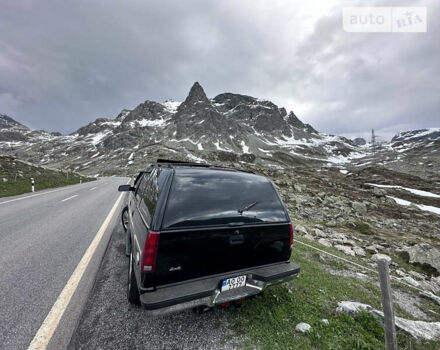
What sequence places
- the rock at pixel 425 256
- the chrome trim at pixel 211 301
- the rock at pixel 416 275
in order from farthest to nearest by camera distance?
the rock at pixel 425 256 < the rock at pixel 416 275 < the chrome trim at pixel 211 301

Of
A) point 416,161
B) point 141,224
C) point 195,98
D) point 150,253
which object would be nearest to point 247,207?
point 150,253

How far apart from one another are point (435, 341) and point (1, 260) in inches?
298

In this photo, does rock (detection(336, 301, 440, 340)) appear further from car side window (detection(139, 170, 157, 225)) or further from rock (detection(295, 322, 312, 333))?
car side window (detection(139, 170, 157, 225))

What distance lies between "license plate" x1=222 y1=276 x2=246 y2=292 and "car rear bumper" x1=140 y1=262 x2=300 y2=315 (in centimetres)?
4

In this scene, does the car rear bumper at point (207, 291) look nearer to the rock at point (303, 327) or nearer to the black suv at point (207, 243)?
the black suv at point (207, 243)

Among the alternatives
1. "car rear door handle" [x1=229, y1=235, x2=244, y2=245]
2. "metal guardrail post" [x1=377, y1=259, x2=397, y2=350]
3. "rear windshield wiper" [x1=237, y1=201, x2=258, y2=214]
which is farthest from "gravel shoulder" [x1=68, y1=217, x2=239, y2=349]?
"metal guardrail post" [x1=377, y1=259, x2=397, y2=350]

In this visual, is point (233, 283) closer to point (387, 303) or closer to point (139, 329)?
point (139, 329)

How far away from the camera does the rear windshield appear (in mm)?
2432

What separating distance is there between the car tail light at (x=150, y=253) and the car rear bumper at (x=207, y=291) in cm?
28

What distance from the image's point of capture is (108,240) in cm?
514

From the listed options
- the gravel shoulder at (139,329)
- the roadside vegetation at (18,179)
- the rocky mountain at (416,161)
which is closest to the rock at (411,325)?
the gravel shoulder at (139,329)

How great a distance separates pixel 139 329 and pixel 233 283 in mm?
1290

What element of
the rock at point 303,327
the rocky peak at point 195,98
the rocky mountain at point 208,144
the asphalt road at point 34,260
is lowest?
the rock at point 303,327

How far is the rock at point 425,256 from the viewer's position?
269 inches
